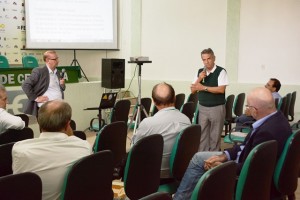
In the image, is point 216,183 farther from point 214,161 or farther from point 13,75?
point 13,75

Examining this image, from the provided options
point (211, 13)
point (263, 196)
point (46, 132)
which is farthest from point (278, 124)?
point (211, 13)

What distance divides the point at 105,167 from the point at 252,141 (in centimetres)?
102

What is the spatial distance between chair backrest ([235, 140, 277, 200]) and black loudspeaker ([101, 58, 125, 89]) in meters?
4.89

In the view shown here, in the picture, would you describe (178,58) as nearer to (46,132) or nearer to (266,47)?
(266,47)

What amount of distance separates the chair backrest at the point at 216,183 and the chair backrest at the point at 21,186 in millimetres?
693

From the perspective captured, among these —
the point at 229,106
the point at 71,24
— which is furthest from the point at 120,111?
the point at 71,24

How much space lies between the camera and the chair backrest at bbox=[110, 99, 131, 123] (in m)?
5.01

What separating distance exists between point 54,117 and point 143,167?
27.1 inches

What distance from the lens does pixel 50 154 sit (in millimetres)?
2027

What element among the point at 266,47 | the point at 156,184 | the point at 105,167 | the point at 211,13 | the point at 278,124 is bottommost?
the point at 156,184

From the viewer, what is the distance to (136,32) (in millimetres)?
8742

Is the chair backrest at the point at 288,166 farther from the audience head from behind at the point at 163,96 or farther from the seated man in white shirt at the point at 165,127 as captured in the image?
the audience head from behind at the point at 163,96

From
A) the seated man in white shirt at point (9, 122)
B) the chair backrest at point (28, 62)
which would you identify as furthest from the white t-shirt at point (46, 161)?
the chair backrest at point (28, 62)

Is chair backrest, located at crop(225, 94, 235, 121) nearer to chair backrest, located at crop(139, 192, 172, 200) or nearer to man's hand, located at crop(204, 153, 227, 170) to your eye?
man's hand, located at crop(204, 153, 227, 170)
